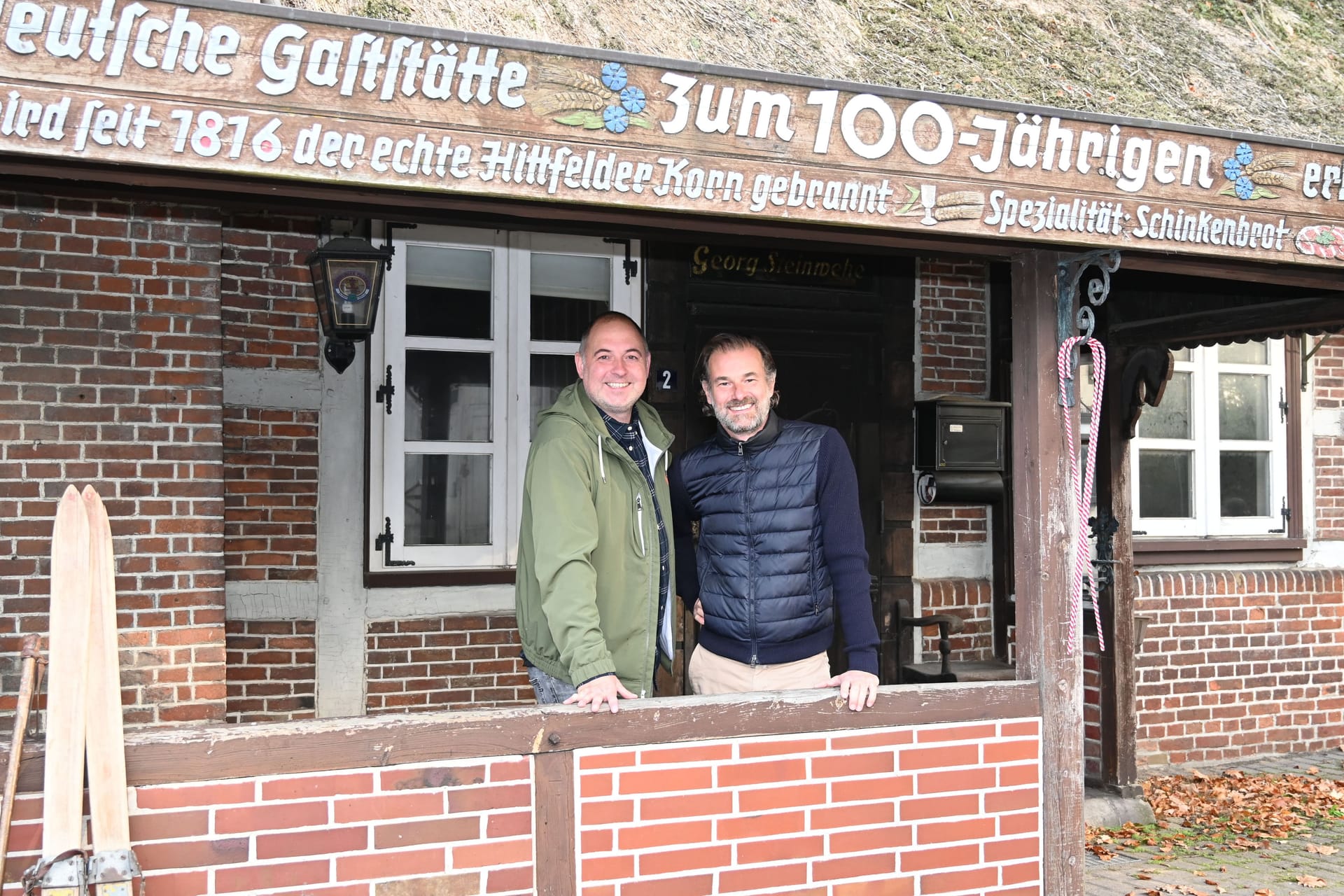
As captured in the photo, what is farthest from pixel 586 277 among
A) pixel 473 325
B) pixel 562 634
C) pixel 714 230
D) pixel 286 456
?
pixel 562 634

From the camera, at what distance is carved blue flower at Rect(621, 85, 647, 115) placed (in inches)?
117

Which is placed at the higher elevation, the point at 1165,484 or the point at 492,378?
the point at 492,378

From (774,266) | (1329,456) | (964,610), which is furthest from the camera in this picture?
(1329,456)

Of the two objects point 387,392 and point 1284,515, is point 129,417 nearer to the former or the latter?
point 387,392

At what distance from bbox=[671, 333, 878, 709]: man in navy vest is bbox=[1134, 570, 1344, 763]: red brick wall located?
4.32 metres

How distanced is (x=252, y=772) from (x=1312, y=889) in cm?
435

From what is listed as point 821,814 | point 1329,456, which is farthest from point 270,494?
point 1329,456

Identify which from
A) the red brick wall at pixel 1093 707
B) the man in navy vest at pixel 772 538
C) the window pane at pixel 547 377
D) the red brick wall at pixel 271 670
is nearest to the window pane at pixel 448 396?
the window pane at pixel 547 377

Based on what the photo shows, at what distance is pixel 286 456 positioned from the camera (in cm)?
560

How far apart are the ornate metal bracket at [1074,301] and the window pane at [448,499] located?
3.05 meters

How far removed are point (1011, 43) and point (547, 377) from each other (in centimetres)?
293

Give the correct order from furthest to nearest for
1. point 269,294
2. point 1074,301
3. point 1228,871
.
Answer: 1. point 269,294
2. point 1228,871
3. point 1074,301

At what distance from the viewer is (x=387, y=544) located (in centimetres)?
582

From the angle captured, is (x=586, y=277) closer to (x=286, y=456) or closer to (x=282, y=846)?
(x=286, y=456)
